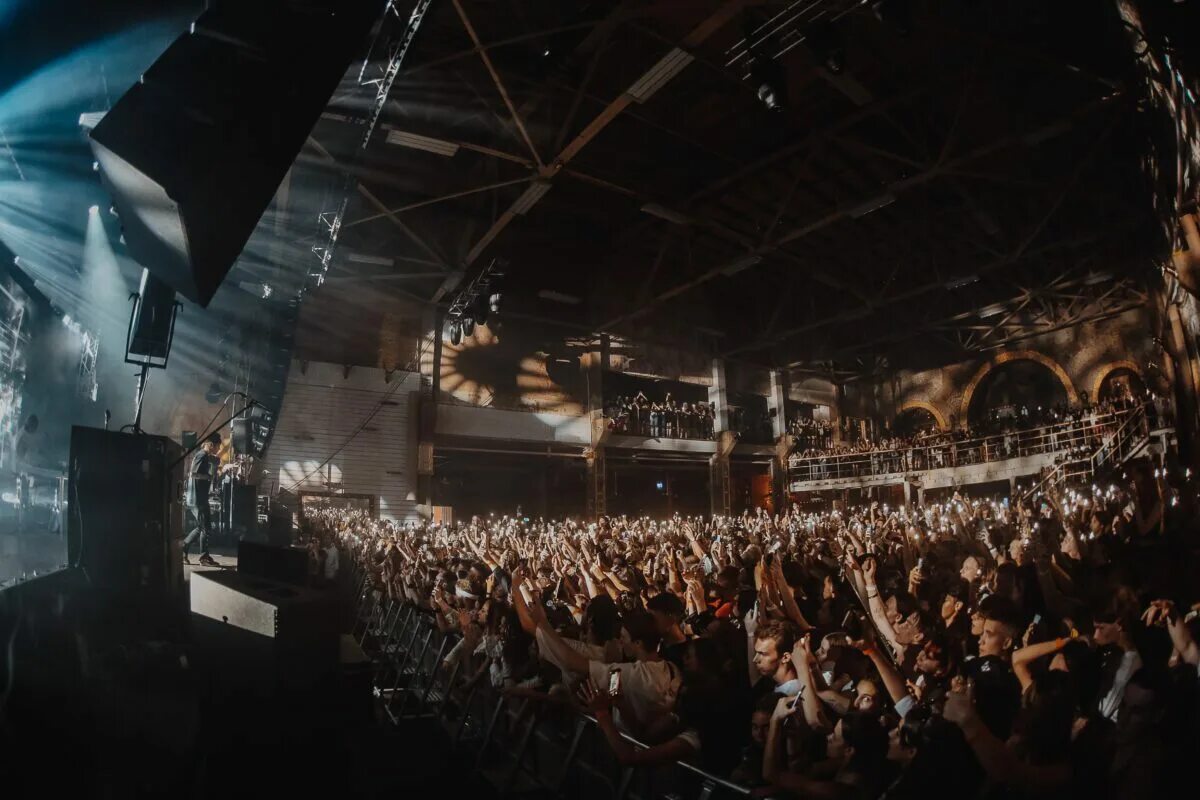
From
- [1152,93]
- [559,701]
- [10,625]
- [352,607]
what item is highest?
[1152,93]

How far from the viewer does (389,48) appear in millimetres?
7746

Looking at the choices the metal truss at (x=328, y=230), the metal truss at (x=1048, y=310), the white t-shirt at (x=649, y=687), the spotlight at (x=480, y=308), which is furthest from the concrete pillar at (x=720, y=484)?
the white t-shirt at (x=649, y=687)

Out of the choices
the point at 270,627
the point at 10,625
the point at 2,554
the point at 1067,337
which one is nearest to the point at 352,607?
the point at 2,554

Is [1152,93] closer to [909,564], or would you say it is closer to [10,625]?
[909,564]

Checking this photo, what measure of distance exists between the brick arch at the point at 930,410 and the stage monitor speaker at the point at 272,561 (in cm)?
2734

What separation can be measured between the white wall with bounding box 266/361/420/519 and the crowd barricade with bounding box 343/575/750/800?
12.4m

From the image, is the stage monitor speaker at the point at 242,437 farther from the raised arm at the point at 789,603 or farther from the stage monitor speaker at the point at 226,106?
the stage monitor speaker at the point at 226,106

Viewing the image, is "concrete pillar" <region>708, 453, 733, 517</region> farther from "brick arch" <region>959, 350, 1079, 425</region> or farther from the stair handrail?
the stair handrail

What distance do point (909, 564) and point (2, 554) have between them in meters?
11.8

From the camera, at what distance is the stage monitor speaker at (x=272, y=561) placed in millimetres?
4492

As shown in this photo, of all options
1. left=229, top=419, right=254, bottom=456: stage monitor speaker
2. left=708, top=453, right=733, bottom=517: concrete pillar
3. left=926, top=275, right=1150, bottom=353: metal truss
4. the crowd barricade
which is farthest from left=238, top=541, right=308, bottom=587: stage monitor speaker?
left=708, top=453, right=733, bottom=517: concrete pillar

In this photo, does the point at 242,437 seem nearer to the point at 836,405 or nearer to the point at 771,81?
the point at 771,81

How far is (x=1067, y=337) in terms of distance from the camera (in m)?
23.3

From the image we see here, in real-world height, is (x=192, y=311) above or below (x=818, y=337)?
below
